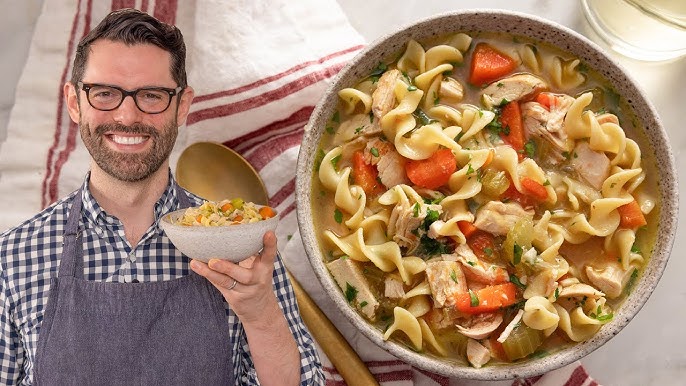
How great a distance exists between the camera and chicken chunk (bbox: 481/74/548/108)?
3709 mm

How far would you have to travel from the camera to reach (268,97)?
426 cm

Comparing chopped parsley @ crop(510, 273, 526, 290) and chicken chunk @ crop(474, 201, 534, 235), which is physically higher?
chicken chunk @ crop(474, 201, 534, 235)

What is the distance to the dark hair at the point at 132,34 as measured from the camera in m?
3.43

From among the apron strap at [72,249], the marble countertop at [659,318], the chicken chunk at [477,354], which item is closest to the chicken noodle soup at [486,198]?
the chicken chunk at [477,354]

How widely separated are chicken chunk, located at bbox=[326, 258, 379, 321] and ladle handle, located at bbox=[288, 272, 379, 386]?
0.50 m

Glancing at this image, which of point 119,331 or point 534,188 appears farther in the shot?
point 534,188

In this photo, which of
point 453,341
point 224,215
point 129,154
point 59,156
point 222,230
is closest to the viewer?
point 222,230

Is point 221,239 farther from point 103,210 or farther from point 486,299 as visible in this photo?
point 486,299

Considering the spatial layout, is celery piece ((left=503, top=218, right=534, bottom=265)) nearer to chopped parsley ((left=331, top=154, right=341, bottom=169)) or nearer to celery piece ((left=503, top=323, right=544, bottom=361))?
celery piece ((left=503, top=323, right=544, bottom=361))

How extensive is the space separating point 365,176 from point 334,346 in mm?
984

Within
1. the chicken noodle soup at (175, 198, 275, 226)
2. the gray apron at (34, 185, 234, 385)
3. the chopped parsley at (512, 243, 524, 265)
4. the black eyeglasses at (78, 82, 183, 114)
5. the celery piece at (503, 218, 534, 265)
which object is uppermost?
the black eyeglasses at (78, 82, 183, 114)

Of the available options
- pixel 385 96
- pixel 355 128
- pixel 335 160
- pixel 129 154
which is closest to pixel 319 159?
pixel 335 160

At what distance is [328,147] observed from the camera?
3906 millimetres

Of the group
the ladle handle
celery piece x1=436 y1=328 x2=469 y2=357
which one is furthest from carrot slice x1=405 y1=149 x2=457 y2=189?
the ladle handle
